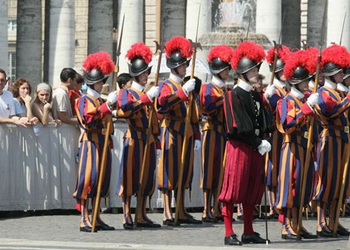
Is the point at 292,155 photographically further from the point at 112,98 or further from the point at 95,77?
the point at 95,77

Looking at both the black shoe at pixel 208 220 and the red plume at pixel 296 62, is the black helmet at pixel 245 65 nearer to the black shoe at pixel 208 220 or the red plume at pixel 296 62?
the red plume at pixel 296 62

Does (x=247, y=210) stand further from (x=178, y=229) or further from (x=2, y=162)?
(x=2, y=162)

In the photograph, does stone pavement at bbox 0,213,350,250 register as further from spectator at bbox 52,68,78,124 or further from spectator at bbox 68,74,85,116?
spectator at bbox 68,74,85,116

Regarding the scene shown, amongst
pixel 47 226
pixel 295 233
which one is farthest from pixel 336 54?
pixel 47 226

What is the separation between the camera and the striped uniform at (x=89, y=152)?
2306 centimetres

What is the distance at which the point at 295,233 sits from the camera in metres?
21.9

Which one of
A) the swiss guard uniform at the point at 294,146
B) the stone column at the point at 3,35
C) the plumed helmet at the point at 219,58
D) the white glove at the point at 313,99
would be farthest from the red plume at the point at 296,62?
the stone column at the point at 3,35

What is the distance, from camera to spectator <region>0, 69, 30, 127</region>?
24.8 metres

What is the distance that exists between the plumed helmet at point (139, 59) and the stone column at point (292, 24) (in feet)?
146

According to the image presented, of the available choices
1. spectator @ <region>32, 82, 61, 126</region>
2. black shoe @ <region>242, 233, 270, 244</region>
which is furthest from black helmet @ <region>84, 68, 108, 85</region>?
black shoe @ <region>242, 233, 270, 244</region>

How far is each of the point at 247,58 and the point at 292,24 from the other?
4783 cm

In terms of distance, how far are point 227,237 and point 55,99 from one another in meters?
5.52

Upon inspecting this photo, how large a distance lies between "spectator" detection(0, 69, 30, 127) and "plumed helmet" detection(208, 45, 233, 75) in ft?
9.96

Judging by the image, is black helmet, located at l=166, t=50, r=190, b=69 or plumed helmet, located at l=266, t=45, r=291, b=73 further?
plumed helmet, located at l=266, t=45, r=291, b=73
